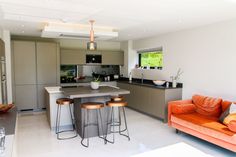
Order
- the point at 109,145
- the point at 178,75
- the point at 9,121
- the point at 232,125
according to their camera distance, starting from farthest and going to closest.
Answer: the point at 178,75, the point at 109,145, the point at 232,125, the point at 9,121

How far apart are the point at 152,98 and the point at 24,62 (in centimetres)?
393

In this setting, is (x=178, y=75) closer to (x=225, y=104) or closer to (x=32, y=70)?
(x=225, y=104)

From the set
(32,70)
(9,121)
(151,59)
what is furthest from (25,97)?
(151,59)

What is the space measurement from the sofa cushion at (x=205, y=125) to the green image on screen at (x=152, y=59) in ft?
7.63

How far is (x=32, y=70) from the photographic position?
228 inches

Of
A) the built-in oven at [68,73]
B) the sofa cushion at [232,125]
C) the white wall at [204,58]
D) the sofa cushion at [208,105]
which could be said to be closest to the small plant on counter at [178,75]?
the white wall at [204,58]

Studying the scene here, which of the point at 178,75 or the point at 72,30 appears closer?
the point at 72,30

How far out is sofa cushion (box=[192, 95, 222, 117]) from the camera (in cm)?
385

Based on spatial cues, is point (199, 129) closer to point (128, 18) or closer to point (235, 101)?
point (235, 101)

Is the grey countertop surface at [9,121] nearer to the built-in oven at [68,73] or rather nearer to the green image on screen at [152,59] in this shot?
the built-in oven at [68,73]

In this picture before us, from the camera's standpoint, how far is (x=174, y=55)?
5.21 metres

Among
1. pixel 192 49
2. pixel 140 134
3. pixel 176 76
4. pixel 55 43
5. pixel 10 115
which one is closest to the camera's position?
pixel 10 115

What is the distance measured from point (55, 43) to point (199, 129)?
477 centimetres

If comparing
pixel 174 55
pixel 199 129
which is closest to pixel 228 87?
pixel 199 129
